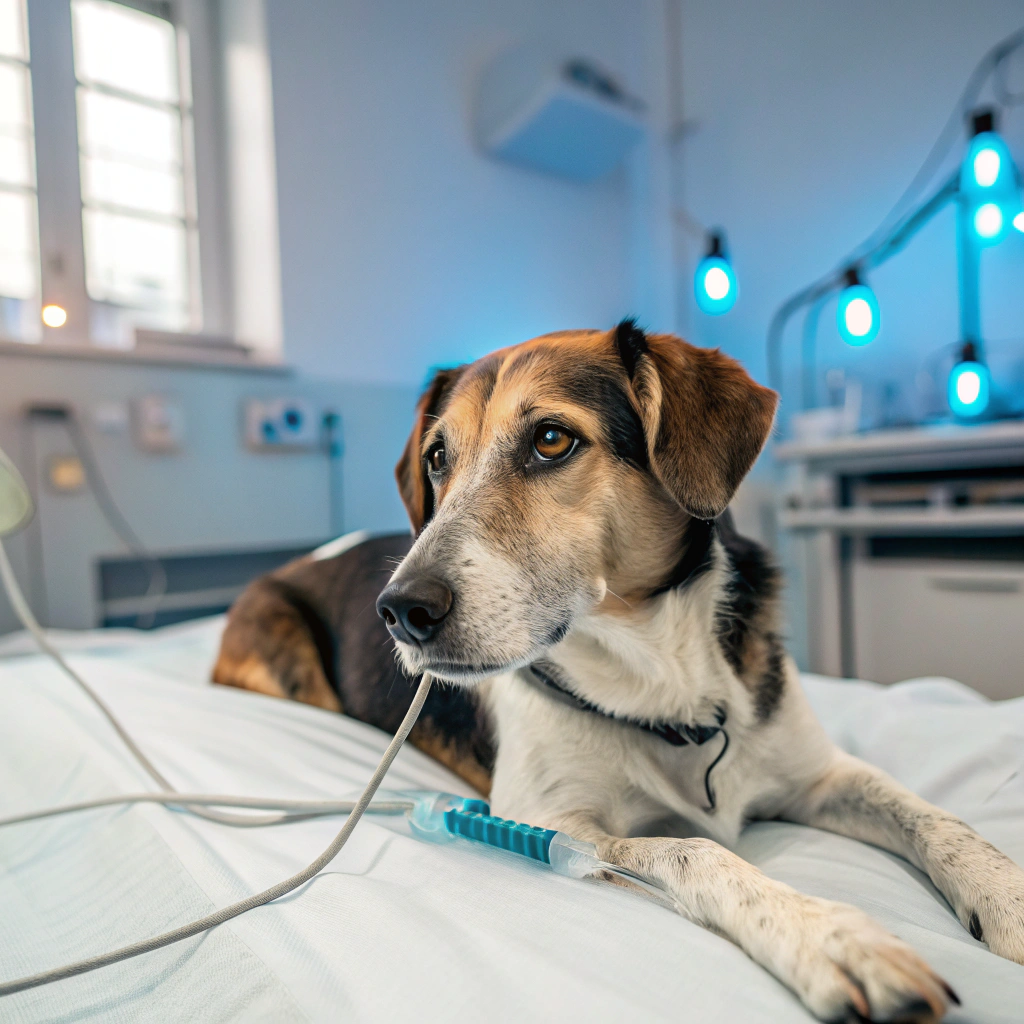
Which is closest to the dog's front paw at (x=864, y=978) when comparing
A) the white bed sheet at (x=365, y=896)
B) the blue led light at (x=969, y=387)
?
the white bed sheet at (x=365, y=896)

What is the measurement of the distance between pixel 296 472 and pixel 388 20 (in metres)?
2.04

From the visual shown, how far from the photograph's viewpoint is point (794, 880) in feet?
2.48

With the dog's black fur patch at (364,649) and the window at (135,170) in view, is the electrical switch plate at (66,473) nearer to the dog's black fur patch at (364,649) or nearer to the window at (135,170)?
the window at (135,170)

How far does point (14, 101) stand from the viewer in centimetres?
254

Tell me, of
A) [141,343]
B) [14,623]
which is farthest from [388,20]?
[14,623]

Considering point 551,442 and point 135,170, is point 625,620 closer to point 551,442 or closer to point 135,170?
point 551,442

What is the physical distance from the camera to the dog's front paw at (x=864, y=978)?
18.5 inches

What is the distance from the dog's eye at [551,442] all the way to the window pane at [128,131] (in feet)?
8.78

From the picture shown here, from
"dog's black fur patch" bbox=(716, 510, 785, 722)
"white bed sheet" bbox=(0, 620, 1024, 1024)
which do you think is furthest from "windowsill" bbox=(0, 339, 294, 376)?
"dog's black fur patch" bbox=(716, 510, 785, 722)

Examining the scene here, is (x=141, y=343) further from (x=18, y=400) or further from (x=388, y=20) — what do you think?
(x=388, y=20)

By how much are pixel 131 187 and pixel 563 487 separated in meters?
2.78

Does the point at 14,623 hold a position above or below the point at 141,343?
below

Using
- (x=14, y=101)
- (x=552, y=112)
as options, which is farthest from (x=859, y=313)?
(x=14, y=101)

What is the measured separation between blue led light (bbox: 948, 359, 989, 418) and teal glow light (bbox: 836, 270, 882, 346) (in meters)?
0.34
